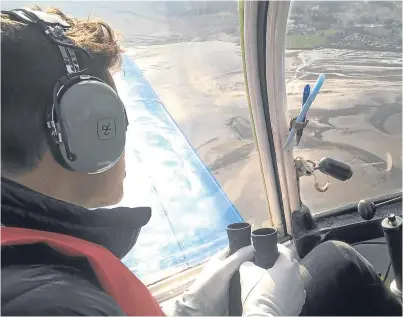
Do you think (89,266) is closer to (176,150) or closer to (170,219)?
(170,219)

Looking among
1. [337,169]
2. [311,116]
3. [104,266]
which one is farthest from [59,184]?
[311,116]

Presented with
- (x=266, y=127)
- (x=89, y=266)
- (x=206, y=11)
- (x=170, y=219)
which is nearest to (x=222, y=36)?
(x=206, y=11)

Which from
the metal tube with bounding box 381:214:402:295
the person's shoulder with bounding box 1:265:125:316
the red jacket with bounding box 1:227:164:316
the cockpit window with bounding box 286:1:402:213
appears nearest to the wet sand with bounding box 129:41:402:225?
the cockpit window with bounding box 286:1:402:213

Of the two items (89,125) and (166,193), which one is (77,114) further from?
(166,193)

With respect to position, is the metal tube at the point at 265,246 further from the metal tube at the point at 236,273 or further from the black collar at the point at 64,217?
the black collar at the point at 64,217

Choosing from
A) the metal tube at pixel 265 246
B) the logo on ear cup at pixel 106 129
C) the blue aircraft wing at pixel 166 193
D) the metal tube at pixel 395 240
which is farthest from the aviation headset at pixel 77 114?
the metal tube at pixel 395 240

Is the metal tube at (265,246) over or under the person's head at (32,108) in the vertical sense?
under

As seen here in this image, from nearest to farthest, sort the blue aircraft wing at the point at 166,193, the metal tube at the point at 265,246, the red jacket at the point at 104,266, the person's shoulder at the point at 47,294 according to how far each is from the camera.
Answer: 1. the person's shoulder at the point at 47,294
2. the red jacket at the point at 104,266
3. the metal tube at the point at 265,246
4. the blue aircraft wing at the point at 166,193

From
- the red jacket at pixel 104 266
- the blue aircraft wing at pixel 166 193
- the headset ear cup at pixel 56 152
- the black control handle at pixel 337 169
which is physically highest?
the headset ear cup at pixel 56 152

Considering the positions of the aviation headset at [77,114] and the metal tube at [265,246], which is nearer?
the aviation headset at [77,114]
